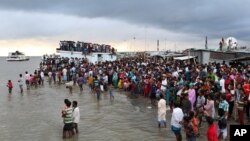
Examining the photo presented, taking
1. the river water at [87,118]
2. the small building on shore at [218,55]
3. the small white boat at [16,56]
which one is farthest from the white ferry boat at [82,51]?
the small white boat at [16,56]

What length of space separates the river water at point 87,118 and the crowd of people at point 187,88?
918 mm

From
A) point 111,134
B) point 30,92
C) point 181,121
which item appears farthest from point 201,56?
point 181,121

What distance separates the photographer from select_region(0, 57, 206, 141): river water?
56.4 feet

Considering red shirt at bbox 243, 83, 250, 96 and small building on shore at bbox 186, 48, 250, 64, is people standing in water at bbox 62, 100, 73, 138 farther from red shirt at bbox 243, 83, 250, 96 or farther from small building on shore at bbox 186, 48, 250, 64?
small building on shore at bbox 186, 48, 250, 64

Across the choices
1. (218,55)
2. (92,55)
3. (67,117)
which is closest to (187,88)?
(67,117)

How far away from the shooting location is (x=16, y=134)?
17969mm

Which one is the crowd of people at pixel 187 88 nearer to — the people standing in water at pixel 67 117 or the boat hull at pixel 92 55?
the people standing in water at pixel 67 117

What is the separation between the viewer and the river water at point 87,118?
56.4ft

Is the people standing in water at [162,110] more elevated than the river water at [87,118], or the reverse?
the people standing in water at [162,110]

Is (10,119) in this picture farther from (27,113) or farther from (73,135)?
(73,135)

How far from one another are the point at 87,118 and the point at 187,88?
187 inches

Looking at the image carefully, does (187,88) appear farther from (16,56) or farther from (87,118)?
(16,56)

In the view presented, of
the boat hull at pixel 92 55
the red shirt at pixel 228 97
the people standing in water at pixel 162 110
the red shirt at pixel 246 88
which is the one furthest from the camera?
the boat hull at pixel 92 55

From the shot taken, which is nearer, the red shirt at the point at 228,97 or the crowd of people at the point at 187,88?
the crowd of people at the point at 187,88
